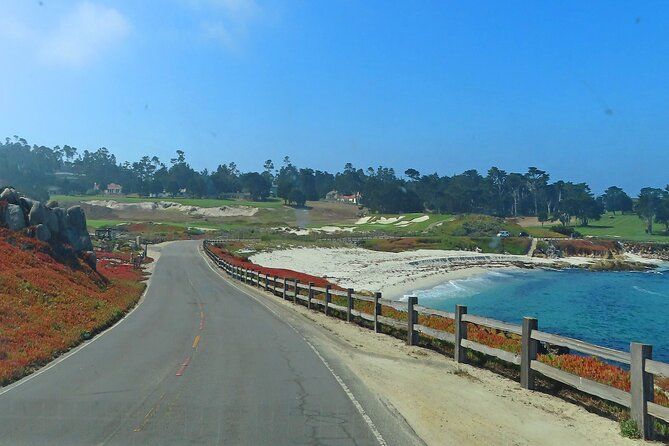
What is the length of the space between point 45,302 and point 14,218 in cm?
1133

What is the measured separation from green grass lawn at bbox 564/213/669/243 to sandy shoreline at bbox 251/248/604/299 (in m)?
44.7

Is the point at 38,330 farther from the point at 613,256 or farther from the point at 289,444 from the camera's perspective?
the point at 613,256

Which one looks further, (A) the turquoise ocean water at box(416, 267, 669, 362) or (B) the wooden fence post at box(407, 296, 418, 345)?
(A) the turquoise ocean water at box(416, 267, 669, 362)

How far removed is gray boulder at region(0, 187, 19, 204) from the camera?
110 ft

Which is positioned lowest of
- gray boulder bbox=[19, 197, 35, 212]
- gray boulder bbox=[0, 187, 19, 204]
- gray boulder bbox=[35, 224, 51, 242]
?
gray boulder bbox=[35, 224, 51, 242]

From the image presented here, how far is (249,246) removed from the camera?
94.3 meters

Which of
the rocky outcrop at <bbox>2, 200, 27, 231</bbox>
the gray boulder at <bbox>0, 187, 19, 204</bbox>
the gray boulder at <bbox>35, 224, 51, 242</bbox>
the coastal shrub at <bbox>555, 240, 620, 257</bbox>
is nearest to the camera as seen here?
the rocky outcrop at <bbox>2, 200, 27, 231</bbox>

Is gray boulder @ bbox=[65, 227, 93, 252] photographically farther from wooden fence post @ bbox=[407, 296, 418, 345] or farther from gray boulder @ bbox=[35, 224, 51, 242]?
wooden fence post @ bbox=[407, 296, 418, 345]

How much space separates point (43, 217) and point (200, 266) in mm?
32044

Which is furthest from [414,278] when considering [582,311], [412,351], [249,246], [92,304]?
[412,351]

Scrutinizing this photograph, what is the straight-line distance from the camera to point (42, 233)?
33.0m

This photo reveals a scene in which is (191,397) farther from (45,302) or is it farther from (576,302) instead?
(576,302)

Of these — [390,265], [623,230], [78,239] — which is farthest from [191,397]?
[623,230]

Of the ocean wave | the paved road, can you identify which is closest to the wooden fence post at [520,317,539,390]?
the paved road
